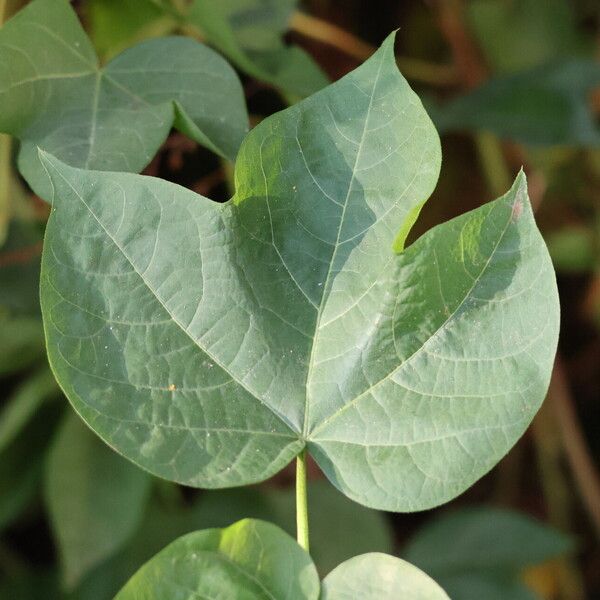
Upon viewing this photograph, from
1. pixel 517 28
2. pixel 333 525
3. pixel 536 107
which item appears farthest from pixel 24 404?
pixel 517 28

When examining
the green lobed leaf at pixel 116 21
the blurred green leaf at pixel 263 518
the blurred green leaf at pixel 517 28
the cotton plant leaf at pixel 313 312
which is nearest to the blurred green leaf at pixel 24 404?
the blurred green leaf at pixel 263 518

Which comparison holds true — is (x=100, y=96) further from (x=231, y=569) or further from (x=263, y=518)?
(x=263, y=518)

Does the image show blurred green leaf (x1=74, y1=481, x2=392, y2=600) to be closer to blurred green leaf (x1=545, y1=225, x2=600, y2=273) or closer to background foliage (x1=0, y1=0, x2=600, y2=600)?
background foliage (x1=0, y1=0, x2=600, y2=600)

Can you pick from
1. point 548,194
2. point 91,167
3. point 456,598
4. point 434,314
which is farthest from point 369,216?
point 548,194

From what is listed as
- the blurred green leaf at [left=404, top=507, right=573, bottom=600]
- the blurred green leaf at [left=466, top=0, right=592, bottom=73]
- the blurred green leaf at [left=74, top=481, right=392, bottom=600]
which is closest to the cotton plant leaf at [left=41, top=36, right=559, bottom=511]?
the blurred green leaf at [left=74, top=481, right=392, bottom=600]

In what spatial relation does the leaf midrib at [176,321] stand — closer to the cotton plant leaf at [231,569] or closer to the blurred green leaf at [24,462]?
the cotton plant leaf at [231,569]

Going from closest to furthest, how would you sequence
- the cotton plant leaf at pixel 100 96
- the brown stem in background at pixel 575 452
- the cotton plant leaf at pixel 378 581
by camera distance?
the cotton plant leaf at pixel 378 581, the cotton plant leaf at pixel 100 96, the brown stem in background at pixel 575 452
